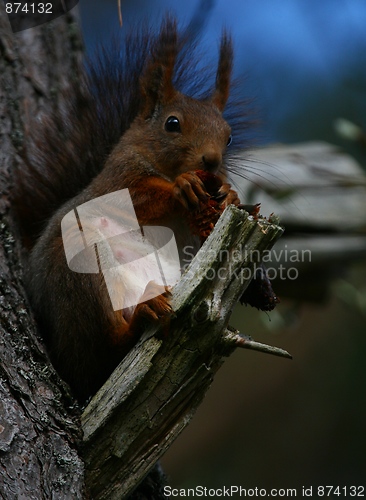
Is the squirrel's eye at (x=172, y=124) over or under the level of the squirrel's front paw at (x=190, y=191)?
over

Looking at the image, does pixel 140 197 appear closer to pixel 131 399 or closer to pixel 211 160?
pixel 211 160

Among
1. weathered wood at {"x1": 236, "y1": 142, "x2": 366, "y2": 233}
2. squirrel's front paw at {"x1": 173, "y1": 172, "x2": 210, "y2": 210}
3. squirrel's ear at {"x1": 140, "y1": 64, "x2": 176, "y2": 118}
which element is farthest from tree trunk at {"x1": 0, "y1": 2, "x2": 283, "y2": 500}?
weathered wood at {"x1": 236, "y1": 142, "x2": 366, "y2": 233}

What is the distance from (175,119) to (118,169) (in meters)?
0.24

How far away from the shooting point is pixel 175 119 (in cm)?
185

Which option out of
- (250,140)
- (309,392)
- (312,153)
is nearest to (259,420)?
(309,392)

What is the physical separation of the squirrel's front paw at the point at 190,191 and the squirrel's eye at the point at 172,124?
33cm

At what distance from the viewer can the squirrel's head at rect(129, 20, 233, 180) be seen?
5.86 ft

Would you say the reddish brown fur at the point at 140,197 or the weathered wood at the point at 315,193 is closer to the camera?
the reddish brown fur at the point at 140,197

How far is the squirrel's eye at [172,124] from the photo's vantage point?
6.07ft

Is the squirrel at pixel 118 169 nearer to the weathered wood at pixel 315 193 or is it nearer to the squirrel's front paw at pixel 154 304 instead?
the squirrel's front paw at pixel 154 304

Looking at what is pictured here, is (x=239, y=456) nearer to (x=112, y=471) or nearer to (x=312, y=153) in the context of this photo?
(x=312, y=153)

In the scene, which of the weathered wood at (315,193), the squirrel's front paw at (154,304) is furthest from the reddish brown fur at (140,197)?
the weathered wood at (315,193)

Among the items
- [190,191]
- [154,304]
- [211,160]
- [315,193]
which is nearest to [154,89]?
[211,160]

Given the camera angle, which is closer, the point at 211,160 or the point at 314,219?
the point at 211,160
